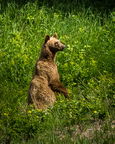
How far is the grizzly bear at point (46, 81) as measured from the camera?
31.2ft

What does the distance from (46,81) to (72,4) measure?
6.22 metres

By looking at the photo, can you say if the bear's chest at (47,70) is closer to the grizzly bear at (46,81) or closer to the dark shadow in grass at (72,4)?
the grizzly bear at (46,81)

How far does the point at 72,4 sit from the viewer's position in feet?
51.1

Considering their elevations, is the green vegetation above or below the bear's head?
below

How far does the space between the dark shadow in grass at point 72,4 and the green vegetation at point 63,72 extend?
1.4 inches

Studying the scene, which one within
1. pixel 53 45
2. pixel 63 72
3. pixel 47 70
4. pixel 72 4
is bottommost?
pixel 63 72

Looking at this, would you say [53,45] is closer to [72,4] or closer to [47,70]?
[47,70]

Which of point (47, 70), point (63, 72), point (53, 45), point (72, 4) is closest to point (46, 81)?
point (47, 70)

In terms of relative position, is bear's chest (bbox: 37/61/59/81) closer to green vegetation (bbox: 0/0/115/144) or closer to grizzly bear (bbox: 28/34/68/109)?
grizzly bear (bbox: 28/34/68/109)

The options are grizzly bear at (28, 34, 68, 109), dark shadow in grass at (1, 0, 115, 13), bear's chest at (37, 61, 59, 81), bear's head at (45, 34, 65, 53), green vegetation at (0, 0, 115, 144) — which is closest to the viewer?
green vegetation at (0, 0, 115, 144)

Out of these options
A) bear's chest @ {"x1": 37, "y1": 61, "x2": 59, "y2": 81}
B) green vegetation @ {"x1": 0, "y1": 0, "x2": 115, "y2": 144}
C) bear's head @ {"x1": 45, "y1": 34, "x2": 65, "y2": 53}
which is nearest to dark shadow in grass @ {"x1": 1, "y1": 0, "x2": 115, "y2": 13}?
green vegetation @ {"x1": 0, "y1": 0, "x2": 115, "y2": 144}

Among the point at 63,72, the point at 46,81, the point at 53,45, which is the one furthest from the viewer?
the point at 63,72

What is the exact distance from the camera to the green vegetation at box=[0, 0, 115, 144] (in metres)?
8.05

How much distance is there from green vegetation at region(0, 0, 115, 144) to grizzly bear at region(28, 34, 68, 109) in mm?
162
